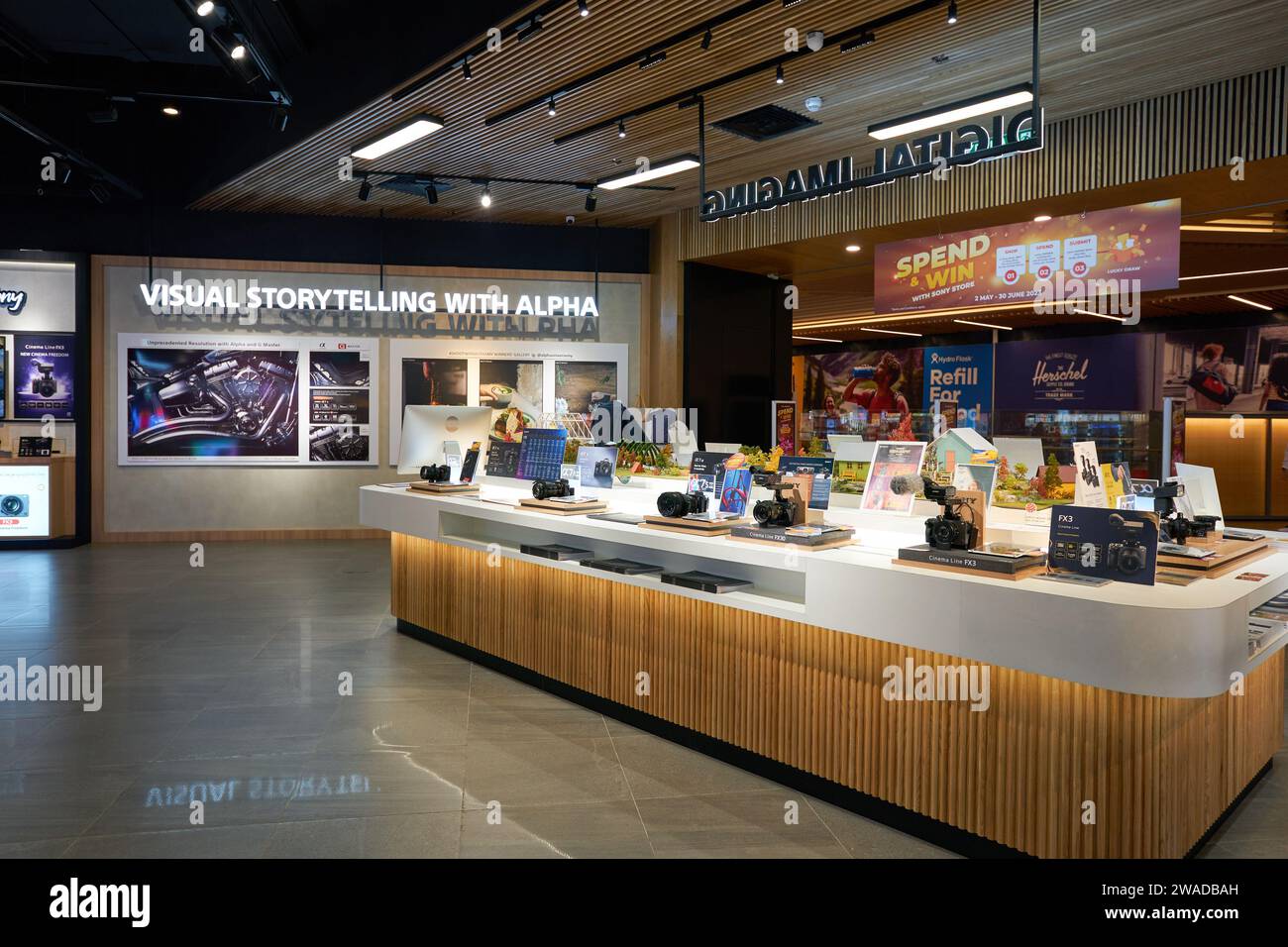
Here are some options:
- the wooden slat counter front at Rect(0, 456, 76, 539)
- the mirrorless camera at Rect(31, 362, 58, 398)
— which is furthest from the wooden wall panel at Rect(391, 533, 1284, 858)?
the mirrorless camera at Rect(31, 362, 58, 398)

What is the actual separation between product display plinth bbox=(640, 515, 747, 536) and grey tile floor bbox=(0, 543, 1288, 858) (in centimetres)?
105

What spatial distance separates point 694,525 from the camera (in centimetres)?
406

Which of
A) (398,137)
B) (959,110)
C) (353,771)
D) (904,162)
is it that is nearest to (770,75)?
(904,162)

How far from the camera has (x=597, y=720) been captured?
4590mm

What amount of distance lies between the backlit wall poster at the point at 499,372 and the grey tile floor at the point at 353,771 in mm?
5021

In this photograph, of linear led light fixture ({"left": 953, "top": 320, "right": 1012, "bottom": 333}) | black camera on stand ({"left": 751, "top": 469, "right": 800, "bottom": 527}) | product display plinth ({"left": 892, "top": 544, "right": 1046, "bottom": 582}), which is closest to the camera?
product display plinth ({"left": 892, "top": 544, "right": 1046, "bottom": 582})

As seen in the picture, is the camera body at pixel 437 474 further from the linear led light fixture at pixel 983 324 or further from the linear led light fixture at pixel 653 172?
the linear led light fixture at pixel 983 324

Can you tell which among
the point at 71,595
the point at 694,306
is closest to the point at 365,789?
the point at 71,595

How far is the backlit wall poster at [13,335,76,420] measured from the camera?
10.2m

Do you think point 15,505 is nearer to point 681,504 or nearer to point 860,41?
point 681,504

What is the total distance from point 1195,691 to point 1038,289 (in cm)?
548

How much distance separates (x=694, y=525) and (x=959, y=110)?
361 cm

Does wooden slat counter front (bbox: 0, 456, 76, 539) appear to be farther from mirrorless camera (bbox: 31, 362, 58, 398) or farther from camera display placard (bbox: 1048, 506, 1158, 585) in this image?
camera display placard (bbox: 1048, 506, 1158, 585)

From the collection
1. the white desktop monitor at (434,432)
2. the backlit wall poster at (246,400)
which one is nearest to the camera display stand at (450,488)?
the white desktop monitor at (434,432)
